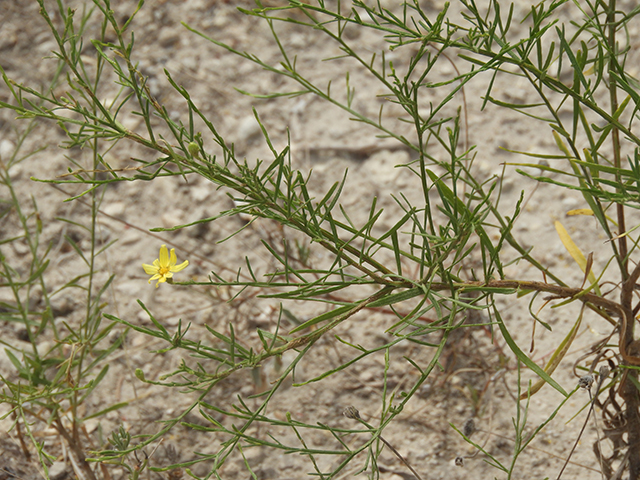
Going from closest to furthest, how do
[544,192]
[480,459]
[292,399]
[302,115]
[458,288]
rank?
1. [458,288]
2. [480,459]
3. [292,399]
4. [544,192]
5. [302,115]

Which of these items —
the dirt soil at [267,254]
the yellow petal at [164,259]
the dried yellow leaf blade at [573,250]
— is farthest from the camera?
the dirt soil at [267,254]

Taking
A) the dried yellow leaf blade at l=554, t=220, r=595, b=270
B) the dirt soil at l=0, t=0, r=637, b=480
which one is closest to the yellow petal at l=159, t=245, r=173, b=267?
the dirt soil at l=0, t=0, r=637, b=480

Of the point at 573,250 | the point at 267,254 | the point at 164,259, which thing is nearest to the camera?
the point at 164,259

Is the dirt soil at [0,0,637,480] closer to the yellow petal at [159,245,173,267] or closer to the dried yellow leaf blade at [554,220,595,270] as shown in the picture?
the dried yellow leaf blade at [554,220,595,270]

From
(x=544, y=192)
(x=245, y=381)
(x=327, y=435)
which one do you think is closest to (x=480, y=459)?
(x=327, y=435)

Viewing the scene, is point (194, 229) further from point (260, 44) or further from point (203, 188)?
point (260, 44)

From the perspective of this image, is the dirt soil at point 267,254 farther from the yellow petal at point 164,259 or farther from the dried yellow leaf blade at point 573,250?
the yellow petal at point 164,259

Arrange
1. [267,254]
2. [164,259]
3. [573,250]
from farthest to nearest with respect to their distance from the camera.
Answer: [267,254] < [573,250] < [164,259]

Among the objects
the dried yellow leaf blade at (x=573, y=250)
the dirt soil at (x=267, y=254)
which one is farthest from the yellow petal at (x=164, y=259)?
A: the dried yellow leaf blade at (x=573, y=250)
